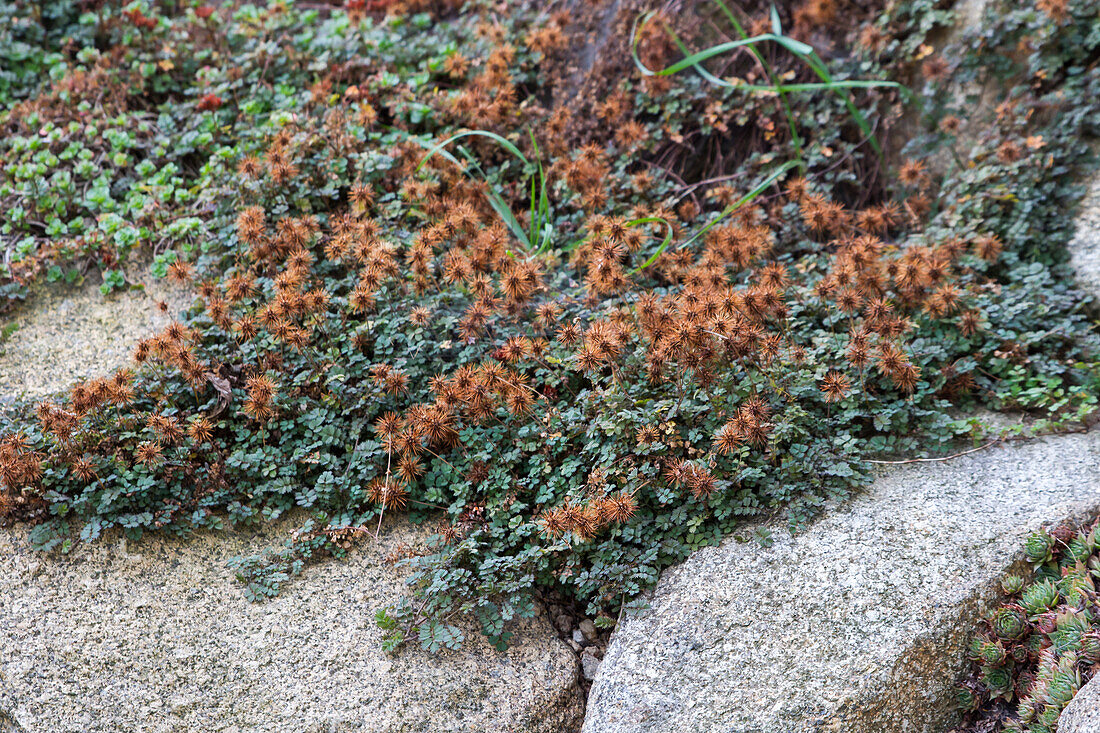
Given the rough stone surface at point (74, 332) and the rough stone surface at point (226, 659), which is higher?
the rough stone surface at point (74, 332)

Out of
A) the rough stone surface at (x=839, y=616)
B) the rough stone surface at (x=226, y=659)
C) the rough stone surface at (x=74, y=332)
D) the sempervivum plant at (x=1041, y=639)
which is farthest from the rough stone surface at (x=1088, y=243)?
the rough stone surface at (x=74, y=332)

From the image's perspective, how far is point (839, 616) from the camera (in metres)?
2.56

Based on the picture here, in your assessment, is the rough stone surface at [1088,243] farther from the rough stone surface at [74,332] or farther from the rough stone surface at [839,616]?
the rough stone surface at [74,332]

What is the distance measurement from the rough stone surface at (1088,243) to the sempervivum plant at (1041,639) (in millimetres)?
1511

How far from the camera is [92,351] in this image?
12.2ft

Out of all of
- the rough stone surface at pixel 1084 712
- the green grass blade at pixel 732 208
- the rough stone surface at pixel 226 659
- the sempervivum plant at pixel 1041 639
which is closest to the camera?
the rough stone surface at pixel 1084 712

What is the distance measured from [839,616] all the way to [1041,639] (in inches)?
23.7

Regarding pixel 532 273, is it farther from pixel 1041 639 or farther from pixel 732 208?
pixel 1041 639

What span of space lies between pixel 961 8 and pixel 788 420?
3296mm

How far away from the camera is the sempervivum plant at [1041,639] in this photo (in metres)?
2.32

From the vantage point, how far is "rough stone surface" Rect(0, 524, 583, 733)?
8.58 feet

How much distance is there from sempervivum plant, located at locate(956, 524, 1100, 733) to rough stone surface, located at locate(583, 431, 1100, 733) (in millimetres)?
66

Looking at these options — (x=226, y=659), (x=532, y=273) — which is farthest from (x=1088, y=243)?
(x=226, y=659)

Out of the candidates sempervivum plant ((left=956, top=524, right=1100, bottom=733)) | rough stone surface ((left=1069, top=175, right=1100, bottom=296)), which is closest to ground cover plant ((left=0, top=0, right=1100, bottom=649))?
rough stone surface ((left=1069, top=175, right=1100, bottom=296))
